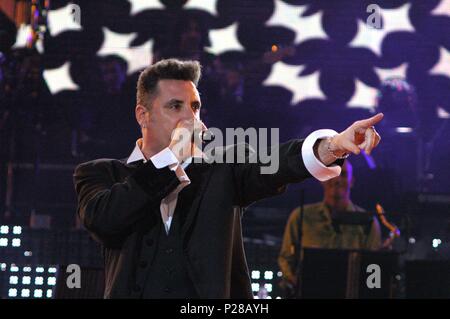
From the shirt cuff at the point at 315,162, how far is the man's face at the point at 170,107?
1.17ft

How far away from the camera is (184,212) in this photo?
76.4 inches

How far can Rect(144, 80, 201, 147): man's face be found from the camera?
80.6 inches

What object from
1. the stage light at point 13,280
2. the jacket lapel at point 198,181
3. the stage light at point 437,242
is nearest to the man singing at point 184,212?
the jacket lapel at point 198,181

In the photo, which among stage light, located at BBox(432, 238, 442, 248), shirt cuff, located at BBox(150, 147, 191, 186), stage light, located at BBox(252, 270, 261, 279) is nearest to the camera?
shirt cuff, located at BBox(150, 147, 191, 186)

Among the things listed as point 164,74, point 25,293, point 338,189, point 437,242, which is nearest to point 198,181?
point 164,74

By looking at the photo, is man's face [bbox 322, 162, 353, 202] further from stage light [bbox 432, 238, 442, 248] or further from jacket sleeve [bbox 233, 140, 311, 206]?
jacket sleeve [bbox 233, 140, 311, 206]

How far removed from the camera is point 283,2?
17.7 ft

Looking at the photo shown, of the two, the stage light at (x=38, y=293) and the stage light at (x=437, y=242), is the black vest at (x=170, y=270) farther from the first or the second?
the stage light at (x=437, y=242)

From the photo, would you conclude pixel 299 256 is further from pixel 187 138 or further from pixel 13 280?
pixel 187 138

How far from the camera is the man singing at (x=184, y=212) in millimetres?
1835

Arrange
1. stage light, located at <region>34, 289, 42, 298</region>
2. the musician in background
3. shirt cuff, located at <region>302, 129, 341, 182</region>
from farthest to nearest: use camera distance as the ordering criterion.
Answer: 1. the musician in background
2. stage light, located at <region>34, 289, 42, 298</region>
3. shirt cuff, located at <region>302, 129, 341, 182</region>

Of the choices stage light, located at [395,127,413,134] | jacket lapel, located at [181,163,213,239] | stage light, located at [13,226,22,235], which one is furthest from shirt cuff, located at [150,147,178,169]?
stage light, located at [395,127,413,134]
